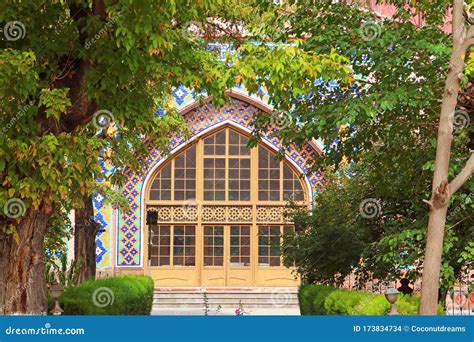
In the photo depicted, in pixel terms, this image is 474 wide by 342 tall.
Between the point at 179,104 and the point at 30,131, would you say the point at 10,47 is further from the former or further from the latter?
the point at 179,104

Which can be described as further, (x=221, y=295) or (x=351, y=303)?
(x=221, y=295)

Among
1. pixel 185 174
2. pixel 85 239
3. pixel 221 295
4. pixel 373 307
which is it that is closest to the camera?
pixel 373 307

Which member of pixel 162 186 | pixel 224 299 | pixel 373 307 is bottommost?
pixel 373 307

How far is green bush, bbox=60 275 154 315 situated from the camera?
1470 centimetres

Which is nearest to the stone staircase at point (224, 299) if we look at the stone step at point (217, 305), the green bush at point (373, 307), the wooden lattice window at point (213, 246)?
the stone step at point (217, 305)

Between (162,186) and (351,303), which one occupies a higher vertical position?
(162,186)

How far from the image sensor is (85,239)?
1989cm

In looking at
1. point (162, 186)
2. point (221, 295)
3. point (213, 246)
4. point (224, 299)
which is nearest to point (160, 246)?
point (213, 246)

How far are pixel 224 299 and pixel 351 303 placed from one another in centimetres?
1528

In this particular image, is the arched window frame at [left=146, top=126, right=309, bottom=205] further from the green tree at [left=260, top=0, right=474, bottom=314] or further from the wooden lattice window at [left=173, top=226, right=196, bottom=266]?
the green tree at [left=260, top=0, right=474, bottom=314]

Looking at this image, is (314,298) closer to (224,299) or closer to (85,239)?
(85,239)

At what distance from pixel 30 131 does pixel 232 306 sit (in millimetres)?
17169

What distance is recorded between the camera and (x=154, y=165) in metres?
29.9
